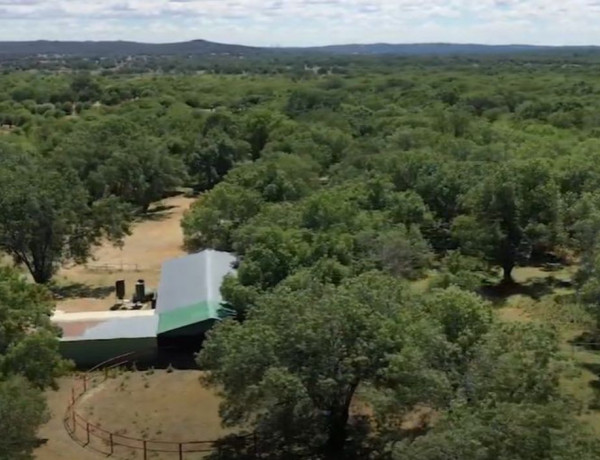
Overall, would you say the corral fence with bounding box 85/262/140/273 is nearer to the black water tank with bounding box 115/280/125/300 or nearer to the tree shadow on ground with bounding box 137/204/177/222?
the black water tank with bounding box 115/280/125/300

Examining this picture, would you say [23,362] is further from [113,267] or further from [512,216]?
[512,216]

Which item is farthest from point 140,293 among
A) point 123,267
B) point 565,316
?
point 565,316

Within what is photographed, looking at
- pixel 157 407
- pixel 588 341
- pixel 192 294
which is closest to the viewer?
pixel 157 407

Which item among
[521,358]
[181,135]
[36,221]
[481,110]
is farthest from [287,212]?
[481,110]

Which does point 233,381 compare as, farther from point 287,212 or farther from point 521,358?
point 287,212

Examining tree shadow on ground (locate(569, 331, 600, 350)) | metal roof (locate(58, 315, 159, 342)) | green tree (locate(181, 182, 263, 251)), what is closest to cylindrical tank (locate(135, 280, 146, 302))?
metal roof (locate(58, 315, 159, 342))
